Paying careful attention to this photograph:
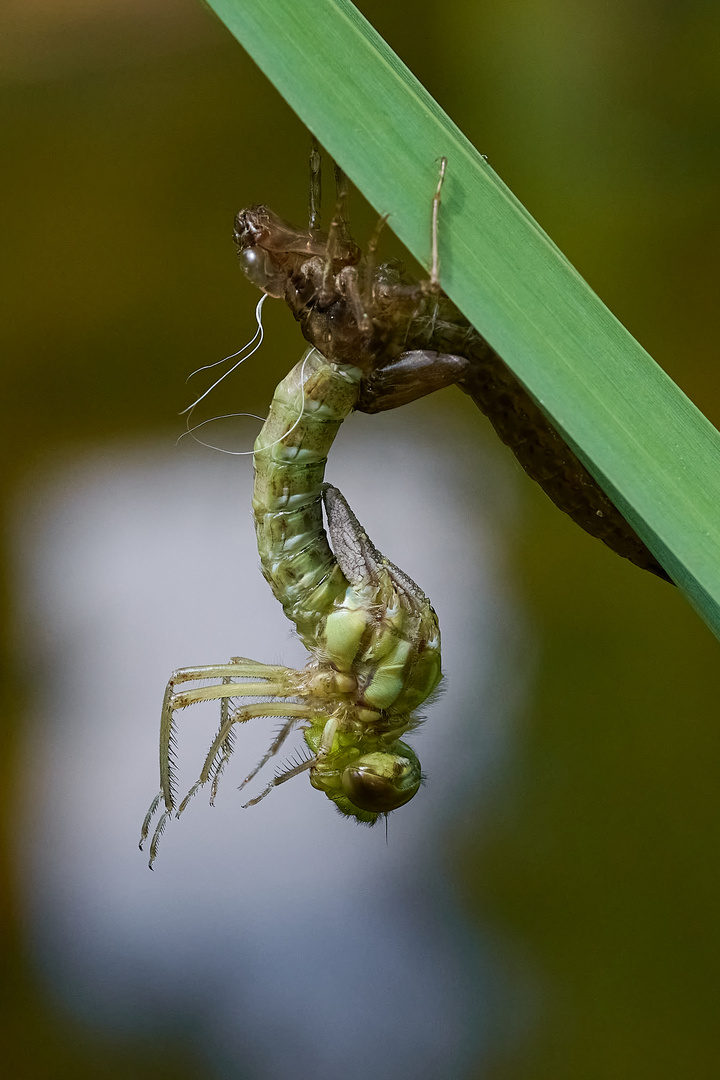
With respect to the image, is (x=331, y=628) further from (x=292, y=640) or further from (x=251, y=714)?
(x=292, y=640)

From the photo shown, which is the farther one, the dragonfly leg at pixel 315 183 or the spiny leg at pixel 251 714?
the spiny leg at pixel 251 714

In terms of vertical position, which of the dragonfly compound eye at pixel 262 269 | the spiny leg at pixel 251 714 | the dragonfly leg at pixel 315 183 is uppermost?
the dragonfly leg at pixel 315 183

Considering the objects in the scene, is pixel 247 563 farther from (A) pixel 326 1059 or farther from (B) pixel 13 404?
(A) pixel 326 1059

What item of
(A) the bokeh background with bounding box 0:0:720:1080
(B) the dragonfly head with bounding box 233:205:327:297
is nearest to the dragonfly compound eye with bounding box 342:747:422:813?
(B) the dragonfly head with bounding box 233:205:327:297

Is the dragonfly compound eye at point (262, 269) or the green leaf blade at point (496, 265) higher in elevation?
the dragonfly compound eye at point (262, 269)

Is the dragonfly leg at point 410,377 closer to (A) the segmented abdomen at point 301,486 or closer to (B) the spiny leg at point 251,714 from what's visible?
(A) the segmented abdomen at point 301,486

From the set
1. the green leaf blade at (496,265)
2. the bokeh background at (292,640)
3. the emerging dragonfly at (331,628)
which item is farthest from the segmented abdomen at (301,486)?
the bokeh background at (292,640)

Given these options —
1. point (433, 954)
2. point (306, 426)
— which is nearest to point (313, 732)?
point (306, 426)

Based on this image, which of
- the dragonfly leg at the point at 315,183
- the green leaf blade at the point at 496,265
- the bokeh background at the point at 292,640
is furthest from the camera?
the bokeh background at the point at 292,640

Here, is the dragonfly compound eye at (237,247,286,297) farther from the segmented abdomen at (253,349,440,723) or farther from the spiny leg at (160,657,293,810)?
the spiny leg at (160,657,293,810)
